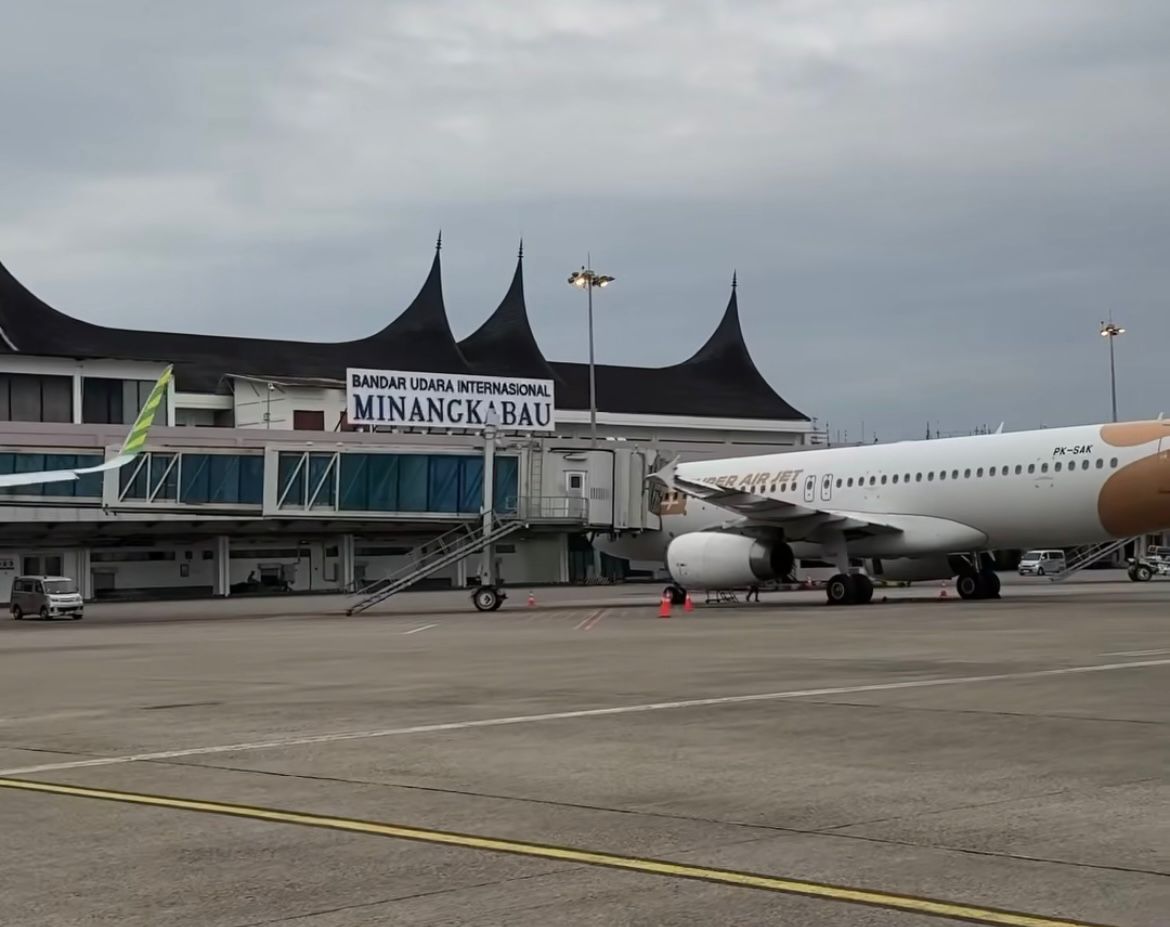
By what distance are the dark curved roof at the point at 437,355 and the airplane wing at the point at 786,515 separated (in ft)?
161

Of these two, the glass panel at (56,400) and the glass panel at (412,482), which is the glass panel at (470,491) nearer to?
the glass panel at (412,482)

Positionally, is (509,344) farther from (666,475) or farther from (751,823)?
(751,823)

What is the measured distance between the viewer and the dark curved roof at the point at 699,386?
10344cm

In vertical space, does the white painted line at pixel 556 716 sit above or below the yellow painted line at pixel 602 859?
above

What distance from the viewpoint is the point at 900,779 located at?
28.7 feet

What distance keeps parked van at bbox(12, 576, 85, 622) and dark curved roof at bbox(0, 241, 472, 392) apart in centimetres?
2864

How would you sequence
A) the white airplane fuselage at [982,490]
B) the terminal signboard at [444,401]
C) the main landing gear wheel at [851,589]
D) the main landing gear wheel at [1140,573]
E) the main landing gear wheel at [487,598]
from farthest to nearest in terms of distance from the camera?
the terminal signboard at [444,401], the main landing gear wheel at [1140,573], the main landing gear wheel at [487,598], the main landing gear wheel at [851,589], the white airplane fuselage at [982,490]

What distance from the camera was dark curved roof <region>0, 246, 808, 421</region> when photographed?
275 ft

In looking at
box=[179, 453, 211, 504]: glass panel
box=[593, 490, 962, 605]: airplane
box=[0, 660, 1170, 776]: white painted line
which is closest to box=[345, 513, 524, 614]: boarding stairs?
box=[593, 490, 962, 605]: airplane

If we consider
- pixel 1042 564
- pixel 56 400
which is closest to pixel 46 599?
pixel 56 400

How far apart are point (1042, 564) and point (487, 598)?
38845 millimetres

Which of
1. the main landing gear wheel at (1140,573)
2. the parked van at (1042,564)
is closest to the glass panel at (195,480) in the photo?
the main landing gear wheel at (1140,573)

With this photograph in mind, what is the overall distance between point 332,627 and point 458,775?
23127 millimetres

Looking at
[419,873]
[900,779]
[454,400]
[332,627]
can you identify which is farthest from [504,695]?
[454,400]
